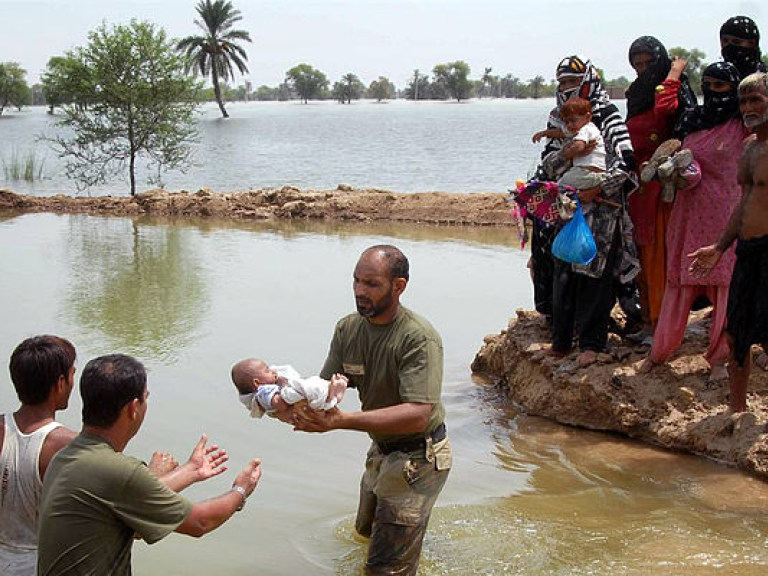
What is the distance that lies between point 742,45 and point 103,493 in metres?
5.43

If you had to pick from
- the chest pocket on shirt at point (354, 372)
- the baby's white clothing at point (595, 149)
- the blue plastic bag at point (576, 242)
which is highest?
the baby's white clothing at point (595, 149)

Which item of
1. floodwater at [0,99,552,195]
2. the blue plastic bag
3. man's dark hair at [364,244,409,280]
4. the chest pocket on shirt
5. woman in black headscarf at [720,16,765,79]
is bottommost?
floodwater at [0,99,552,195]

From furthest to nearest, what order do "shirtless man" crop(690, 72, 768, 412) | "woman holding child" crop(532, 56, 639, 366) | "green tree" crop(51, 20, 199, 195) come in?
"green tree" crop(51, 20, 199, 195) → "woman holding child" crop(532, 56, 639, 366) → "shirtless man" crop(690, 72, 768, 412)

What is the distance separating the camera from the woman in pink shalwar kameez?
675 centimetres

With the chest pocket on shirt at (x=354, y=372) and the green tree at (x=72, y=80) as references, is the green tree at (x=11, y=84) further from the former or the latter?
the chest pocket on shirt at (x=354, y=372)

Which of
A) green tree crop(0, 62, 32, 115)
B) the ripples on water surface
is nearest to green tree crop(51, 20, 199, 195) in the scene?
the ripples on water surface

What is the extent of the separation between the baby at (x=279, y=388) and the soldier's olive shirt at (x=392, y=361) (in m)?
0.31

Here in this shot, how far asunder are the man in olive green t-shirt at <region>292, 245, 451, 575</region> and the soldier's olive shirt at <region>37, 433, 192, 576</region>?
4.11 feet

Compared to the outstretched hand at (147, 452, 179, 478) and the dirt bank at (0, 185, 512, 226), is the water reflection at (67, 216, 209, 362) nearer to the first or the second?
the dirt bank at (0, 185, 512, 226)

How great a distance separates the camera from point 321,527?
5.59 metres

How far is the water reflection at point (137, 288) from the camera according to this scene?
9641mm

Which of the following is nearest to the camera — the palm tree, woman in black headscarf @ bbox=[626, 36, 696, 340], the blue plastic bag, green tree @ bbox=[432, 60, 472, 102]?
the blue plastic bag

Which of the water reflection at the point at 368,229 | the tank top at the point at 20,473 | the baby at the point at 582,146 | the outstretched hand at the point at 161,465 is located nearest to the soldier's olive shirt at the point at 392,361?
the outstretched hand at the point at 161,465

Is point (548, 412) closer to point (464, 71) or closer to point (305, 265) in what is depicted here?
→ point (305, 265)
